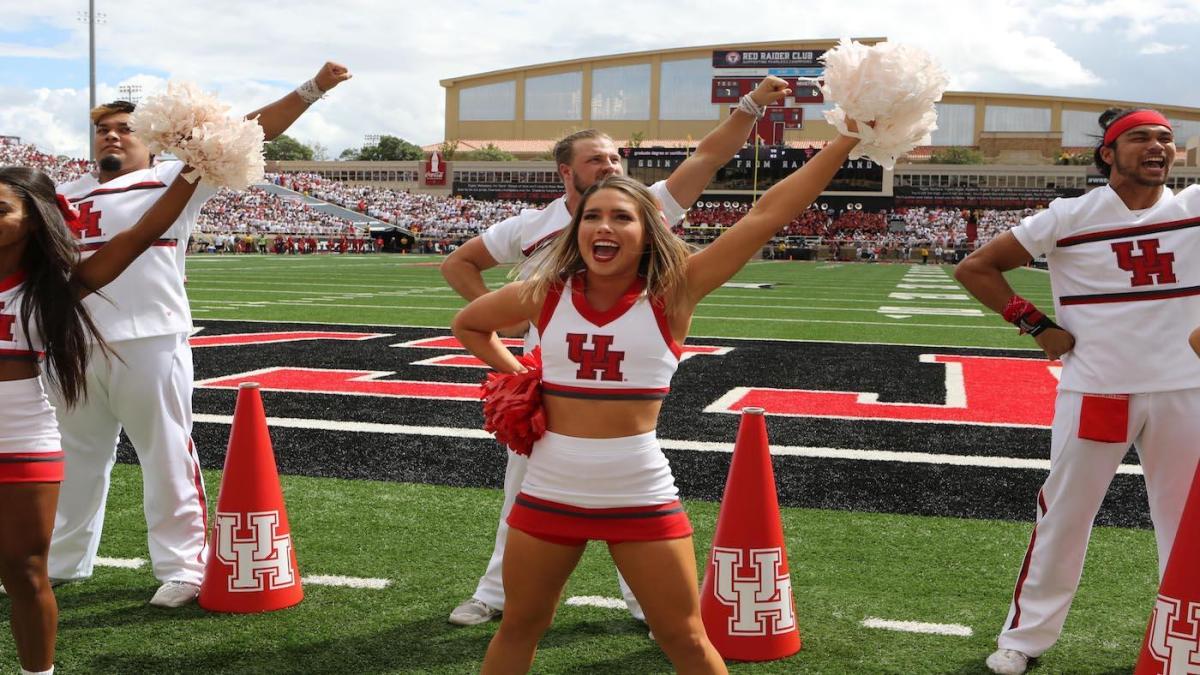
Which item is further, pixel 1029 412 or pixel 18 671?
pixel 1029 412

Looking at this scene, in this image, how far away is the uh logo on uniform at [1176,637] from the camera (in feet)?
9.01

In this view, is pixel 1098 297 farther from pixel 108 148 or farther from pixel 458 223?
pixel 458 223

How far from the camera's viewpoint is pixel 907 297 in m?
19.7

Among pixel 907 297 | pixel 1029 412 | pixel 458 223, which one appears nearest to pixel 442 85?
pixel 458 223

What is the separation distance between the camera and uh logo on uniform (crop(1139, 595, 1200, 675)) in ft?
9.01

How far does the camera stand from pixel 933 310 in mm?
16344

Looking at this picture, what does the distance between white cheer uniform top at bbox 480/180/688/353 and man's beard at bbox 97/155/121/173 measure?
1241mm

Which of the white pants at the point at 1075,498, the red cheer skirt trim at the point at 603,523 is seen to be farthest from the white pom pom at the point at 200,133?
the white pants at the point at 1075,498

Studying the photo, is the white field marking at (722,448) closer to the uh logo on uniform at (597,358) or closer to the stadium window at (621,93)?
the uh logo on uniform at (597,358)

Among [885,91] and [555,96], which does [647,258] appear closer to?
[885,91]

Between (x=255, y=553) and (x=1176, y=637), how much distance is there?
2.69m

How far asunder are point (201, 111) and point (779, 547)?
2047 millimetres

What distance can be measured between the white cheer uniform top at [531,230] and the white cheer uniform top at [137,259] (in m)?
0.95

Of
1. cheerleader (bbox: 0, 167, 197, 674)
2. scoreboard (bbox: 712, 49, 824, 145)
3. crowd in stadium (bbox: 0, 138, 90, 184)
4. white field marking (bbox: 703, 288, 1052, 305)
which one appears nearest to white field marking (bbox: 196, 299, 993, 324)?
white field marking (bbox: 703, 288, 1052, 305)
